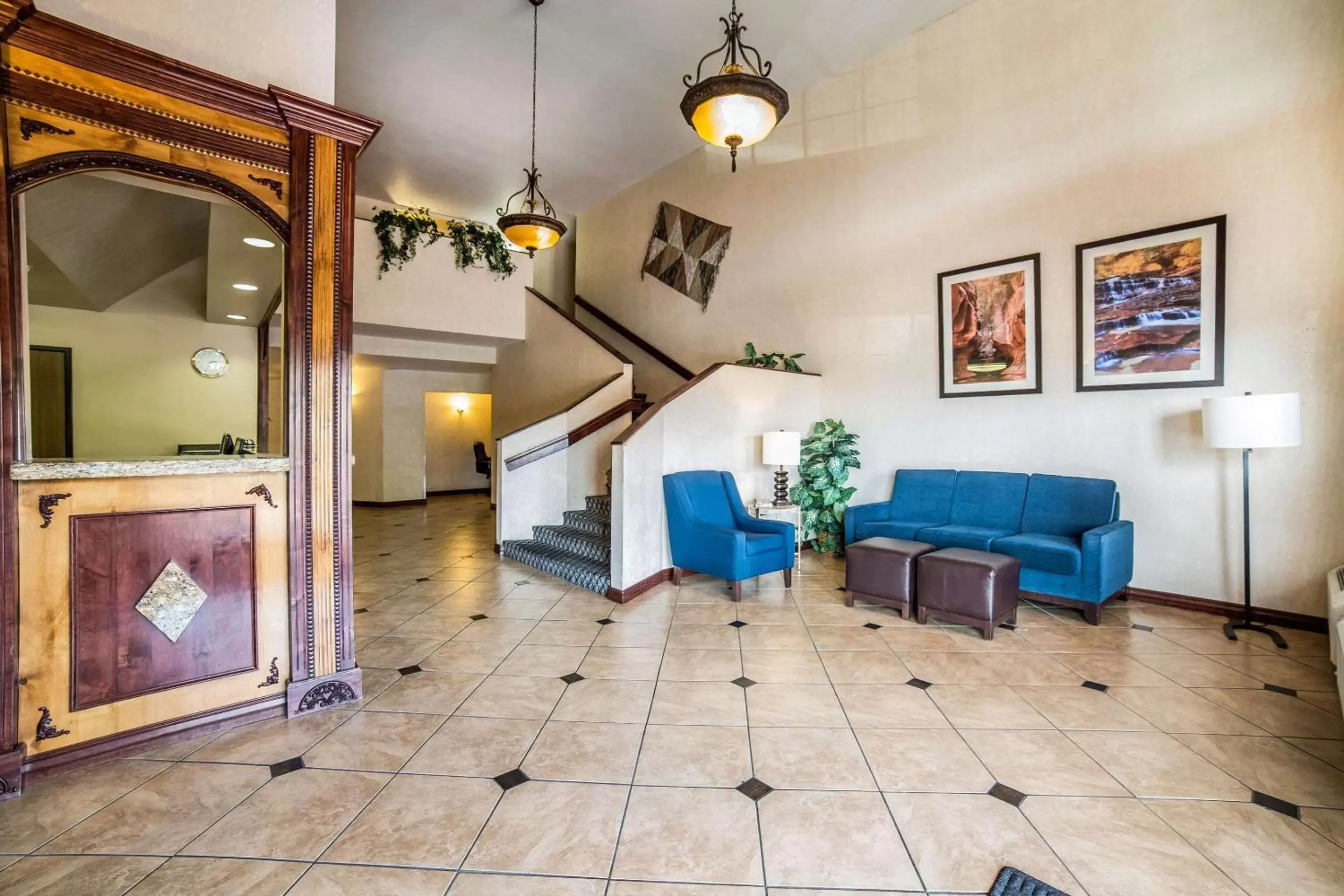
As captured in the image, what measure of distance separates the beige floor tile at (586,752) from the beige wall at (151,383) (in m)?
4.31

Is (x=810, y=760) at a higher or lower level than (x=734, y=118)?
lower

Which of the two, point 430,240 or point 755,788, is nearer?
point 755,788

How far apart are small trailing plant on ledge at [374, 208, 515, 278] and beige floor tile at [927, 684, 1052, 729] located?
7.15 m

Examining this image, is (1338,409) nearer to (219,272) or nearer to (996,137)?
(996,137)

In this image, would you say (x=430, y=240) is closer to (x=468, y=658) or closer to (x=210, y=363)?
(x=210, y=363)

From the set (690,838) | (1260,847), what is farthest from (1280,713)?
(690,838)

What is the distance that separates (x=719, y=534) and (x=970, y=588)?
1.77 metres

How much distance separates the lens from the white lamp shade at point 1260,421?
3.34 metres

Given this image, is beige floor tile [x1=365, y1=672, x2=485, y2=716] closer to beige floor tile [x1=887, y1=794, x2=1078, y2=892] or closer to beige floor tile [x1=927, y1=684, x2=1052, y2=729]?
beige floor tile [x1=887, y1=794, x2=1078, y2=892]

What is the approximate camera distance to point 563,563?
17.2 feet

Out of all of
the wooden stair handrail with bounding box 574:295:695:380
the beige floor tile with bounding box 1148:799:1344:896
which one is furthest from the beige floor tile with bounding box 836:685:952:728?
the wooden stair handrail with bounding box 574:295:695:380

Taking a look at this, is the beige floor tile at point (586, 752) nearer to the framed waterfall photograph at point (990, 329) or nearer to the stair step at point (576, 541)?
the stair step at point (576, 541)

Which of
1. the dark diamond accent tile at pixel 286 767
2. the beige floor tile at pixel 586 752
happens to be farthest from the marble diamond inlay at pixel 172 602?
the beige floor tile at pixel 586 752

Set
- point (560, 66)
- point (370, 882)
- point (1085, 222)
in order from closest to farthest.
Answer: point (370, 882) → point (1085, 222) → point (560, 66)
